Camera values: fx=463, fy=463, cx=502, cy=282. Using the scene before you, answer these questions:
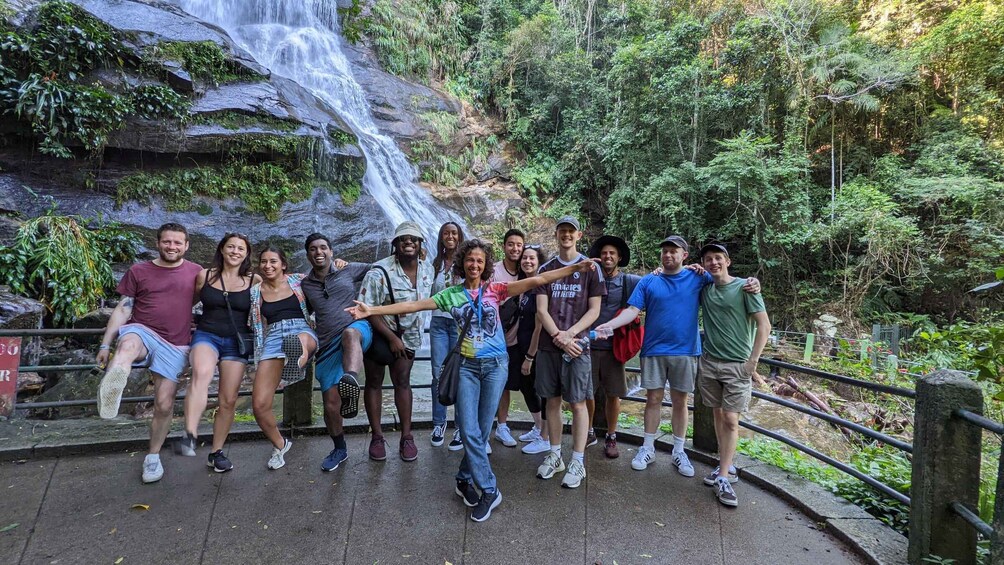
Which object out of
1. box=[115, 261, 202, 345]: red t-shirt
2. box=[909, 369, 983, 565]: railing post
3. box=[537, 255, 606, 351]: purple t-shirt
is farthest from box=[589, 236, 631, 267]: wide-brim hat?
box=[115, 261, 202, 345]: red t-shirt

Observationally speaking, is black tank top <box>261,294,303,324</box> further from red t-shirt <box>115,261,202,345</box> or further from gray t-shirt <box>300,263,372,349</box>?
red t-shirt <box>115,261,202,345</box>

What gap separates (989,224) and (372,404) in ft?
53.9

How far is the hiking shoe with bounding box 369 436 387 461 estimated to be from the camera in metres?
3.78

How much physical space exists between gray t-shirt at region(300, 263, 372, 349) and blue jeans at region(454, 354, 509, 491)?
1196 mm

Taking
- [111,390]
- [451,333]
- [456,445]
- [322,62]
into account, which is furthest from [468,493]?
[322,62]

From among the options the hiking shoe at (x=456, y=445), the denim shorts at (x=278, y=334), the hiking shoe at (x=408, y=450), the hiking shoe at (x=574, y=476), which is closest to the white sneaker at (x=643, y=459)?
the hiking shoe at (x=574, y=476)

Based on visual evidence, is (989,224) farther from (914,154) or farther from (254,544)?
(254,544)

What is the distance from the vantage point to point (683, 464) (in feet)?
12.3

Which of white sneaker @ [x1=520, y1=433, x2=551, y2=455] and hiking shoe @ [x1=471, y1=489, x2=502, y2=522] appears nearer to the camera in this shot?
hiking shoe @ [x1=471, y1=489, x2=502, y2=522]

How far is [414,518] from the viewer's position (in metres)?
3.01

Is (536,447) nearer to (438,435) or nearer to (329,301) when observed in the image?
(438,435)

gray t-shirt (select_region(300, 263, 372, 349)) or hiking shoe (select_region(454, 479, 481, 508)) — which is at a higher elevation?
gray t-shirt (select_region(300, 263, 372, 349))

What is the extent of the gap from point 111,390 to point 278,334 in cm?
104

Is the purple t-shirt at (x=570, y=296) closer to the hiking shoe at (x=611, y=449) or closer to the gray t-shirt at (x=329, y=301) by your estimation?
the hiking shoe at (x=611, y=449)
